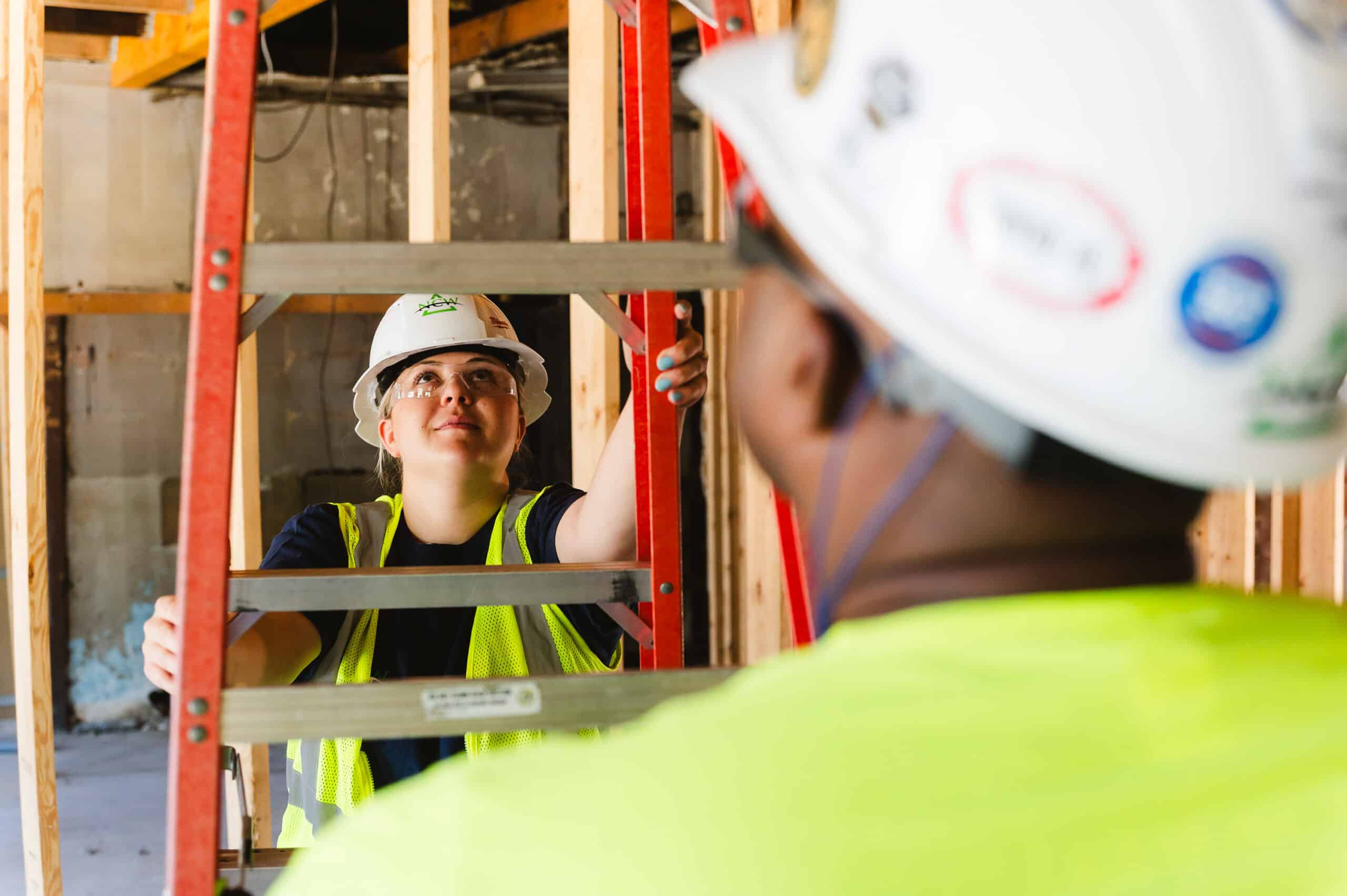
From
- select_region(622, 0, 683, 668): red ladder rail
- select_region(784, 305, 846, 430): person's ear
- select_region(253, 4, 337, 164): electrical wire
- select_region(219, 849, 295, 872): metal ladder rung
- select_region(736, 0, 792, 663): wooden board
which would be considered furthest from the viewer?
select_region(253, 4, 337, 164): electrical wire

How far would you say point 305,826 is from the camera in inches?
87.7

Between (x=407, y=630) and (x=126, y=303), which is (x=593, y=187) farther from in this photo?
(x=126, y=303)

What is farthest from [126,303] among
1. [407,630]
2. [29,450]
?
[407,630]

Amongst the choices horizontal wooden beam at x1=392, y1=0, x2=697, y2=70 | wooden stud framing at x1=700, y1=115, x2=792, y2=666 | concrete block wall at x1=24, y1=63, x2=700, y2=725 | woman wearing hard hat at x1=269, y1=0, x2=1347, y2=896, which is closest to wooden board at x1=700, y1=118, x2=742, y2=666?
wooden stud framing at x1=700, y1=115, x2=792, y2=666

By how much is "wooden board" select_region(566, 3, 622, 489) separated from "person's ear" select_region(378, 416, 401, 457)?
0.59 meters

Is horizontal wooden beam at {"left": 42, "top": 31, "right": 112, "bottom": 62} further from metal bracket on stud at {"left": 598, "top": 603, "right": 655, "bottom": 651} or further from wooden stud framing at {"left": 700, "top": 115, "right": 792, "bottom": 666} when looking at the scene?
metal bracket on stud at {"left": 598, "top": 603, "right": 655, "bottom": 651}

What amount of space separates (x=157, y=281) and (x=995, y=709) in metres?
6.24

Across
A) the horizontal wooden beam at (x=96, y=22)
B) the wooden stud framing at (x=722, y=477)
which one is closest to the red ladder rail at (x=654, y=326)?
the wooden stud framing at (x=722, y=477)

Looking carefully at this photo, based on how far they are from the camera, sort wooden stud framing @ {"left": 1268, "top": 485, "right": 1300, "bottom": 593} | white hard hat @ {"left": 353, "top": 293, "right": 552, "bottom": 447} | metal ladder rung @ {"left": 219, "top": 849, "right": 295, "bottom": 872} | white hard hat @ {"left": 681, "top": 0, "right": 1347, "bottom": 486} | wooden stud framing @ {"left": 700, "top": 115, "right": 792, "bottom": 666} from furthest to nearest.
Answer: wooden stud framing @ {"left": 700, "top": 115, "right": 792, "bottom": 666}
wooden stud framing @ {"left": 1268, "top": 485, "right": 1300, "bottom": 593}
white hard hat @ {"left": 353, "top": 293, "right": 552, "bottom": 447}
metal ladder rung @ {"left": 219, "top": 849, "right": 295, "bottom": 872}
white hard hat @ {"left": 681, "top": 0, "right": 1347, "bottom": 486}

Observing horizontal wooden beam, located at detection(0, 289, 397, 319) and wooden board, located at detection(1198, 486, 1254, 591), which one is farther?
horizontal wooden beam, located at detection(0, 289, 397, 319)

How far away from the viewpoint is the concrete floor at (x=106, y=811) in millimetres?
4449

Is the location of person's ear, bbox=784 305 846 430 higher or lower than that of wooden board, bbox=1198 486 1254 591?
higher

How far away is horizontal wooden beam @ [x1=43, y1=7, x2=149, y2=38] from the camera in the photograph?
4.71m

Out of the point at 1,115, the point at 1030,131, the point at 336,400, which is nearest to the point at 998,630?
the point at 1030,131
